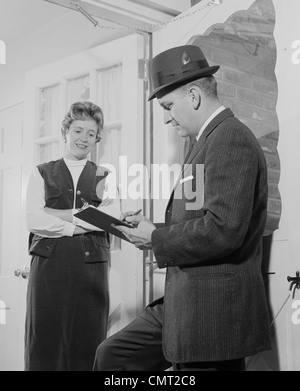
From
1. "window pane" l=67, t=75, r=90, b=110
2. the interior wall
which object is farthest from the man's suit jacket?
the interior wall

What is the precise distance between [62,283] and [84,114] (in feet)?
2.43

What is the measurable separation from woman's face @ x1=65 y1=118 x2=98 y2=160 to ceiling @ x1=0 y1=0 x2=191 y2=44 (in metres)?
0.50

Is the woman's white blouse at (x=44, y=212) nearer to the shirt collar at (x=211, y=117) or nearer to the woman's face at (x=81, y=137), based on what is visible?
the woman's face at (x=81, y=137)

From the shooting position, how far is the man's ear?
1653 millimetres

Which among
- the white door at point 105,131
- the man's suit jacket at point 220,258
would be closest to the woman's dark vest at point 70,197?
the white door at point 105,131

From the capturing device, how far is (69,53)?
3082mm

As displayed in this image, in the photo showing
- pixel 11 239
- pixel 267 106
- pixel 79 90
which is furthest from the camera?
pixel 11 239

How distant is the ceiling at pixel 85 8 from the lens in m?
2.59

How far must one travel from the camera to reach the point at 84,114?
8.43 feet

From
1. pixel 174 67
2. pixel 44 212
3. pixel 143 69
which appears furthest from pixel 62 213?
pixel 174 67

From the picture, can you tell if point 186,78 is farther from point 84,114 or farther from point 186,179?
point 84,114

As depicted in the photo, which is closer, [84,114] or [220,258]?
[220,258]

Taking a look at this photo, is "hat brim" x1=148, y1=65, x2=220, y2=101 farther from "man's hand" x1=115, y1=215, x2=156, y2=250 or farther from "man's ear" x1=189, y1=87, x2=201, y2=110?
"man's hand" x1=115, y1=215, x2=156, y2=250
